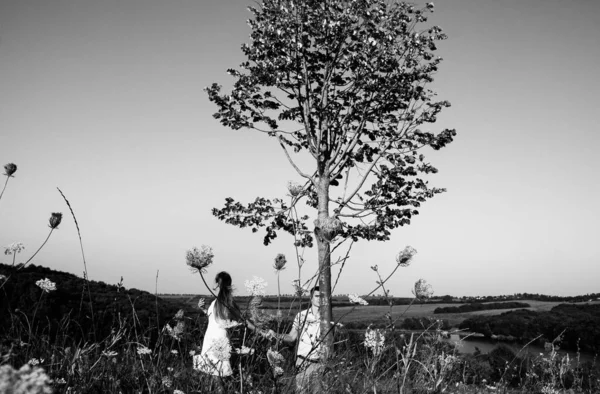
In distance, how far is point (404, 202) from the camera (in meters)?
8.18

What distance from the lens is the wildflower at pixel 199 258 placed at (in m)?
1.55

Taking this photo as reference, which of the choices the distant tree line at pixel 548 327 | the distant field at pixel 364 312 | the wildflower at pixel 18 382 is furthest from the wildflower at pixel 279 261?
the distant tree line at pixel 548 327

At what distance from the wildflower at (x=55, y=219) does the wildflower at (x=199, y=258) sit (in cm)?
117

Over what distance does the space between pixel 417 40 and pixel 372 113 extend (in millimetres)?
1814

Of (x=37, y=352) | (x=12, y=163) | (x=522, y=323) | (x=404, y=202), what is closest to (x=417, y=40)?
(x=404, y=202)

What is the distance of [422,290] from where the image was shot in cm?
186

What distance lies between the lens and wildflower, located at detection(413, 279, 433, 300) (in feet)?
5.99

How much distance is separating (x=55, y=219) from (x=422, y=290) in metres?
2.05

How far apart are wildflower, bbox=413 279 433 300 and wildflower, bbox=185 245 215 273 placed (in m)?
0.97

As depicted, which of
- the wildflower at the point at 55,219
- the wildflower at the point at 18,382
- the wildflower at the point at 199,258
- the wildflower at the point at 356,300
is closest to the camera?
the wildflower at the point at 18,382

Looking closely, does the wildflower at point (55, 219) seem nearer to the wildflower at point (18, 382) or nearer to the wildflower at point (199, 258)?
the wildflower at point (199, 258)

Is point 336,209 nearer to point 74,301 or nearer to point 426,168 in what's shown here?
point 426,168

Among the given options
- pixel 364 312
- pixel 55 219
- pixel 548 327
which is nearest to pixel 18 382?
pixel 55 219

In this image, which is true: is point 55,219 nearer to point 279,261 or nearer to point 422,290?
point 279,261
